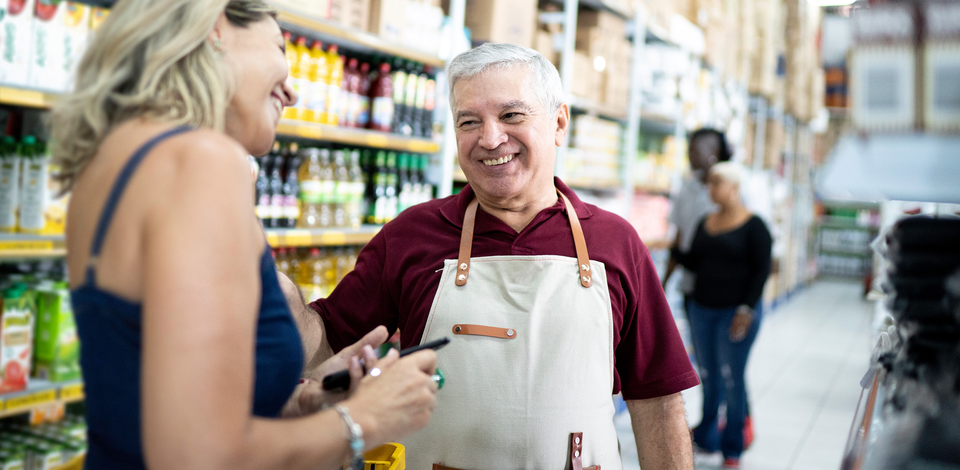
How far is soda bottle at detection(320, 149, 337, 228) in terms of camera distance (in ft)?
10.3

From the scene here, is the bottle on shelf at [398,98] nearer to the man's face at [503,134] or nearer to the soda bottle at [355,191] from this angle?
the soda bottle at [355,191]

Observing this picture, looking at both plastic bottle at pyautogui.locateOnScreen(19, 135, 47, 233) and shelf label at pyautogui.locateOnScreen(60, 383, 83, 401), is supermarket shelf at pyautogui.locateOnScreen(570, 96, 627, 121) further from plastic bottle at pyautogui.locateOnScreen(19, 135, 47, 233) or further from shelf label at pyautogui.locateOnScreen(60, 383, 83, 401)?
shelf label at pyautogui.locateOnScreen(60, 383, 83, 401)

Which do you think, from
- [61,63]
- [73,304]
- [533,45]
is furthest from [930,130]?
[533,45]

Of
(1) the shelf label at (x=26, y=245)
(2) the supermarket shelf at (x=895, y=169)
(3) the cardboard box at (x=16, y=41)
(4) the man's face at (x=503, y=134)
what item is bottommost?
(1) the shelf label at (x=26, y=245)

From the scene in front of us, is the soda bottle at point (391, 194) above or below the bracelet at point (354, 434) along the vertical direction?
above

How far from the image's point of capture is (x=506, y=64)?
65.9 inches

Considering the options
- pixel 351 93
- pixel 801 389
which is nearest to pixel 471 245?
pixel 351 93

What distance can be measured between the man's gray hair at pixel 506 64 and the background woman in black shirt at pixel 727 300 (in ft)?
10.0

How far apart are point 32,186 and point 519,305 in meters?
1.72

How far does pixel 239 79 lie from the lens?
102 centimetres

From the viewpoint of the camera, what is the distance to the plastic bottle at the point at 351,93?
3.25 metres

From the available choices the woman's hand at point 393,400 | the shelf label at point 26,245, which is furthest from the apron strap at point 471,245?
the shelf label at point 26,245

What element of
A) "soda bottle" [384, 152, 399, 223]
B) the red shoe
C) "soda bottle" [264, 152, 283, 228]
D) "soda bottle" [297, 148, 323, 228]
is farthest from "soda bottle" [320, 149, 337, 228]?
the red shoe

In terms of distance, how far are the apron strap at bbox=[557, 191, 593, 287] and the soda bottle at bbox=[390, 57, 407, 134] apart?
1866 millimetres
